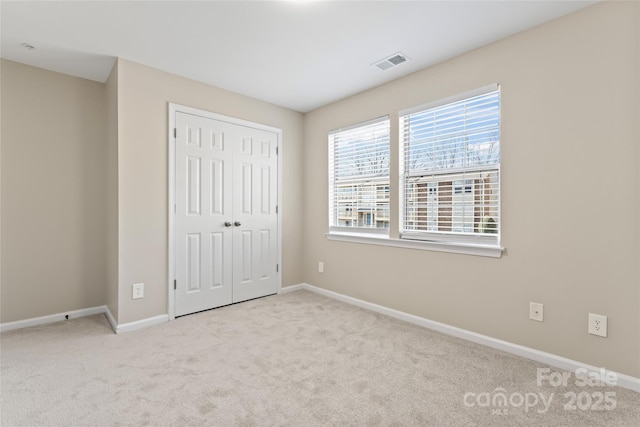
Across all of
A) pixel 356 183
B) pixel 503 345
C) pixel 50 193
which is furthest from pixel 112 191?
pixel 503 345

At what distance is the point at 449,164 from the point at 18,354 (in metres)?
3.85

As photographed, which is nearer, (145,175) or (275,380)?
(275,380)

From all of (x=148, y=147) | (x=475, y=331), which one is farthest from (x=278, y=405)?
(x=148, y=147)

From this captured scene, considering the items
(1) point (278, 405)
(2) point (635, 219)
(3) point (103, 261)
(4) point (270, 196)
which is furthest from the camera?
(4) point (270, 196)

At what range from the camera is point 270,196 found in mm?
3891

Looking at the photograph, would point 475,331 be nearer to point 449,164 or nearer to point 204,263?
point 449,164

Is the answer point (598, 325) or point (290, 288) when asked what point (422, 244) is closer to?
point (598, 325)

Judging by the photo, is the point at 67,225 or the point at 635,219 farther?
the point at 67,225

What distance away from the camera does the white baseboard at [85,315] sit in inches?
108

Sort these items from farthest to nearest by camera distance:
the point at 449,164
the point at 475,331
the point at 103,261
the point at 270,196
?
1. the point at 270,196
2. the point at 103,261
3. the point at 449,164
4. the point at 475,331

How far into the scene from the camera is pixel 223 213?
344cm

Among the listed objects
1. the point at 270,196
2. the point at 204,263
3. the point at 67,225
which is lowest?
the point at 204,263

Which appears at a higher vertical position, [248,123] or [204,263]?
[248,123]

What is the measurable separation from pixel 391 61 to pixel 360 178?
1.29 metres
